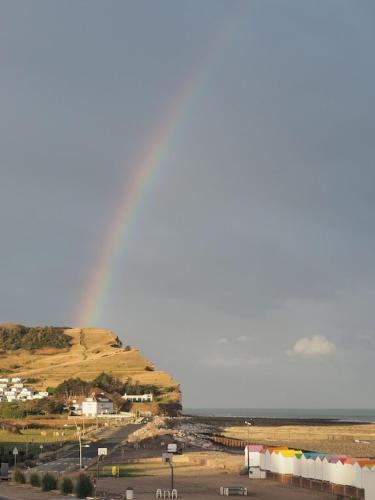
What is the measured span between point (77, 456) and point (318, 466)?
48.6m

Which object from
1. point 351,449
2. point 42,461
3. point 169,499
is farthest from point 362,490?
point 351,449

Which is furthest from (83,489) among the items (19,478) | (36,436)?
(36,436)

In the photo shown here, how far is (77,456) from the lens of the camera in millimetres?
99438

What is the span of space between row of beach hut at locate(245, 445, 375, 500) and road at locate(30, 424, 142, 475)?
19.3m

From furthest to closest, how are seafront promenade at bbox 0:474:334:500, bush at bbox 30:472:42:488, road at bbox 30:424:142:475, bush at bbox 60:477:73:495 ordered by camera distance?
road at bbox 30:424:142:475
bush at bbox 30:472:42:488
seafront promenade at bbox 0:474:334:500
bush at bbox 60:477:73:495

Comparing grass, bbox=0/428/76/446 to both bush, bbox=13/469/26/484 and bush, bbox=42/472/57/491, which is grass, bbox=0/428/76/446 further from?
bush, bbox=42/472/57/491

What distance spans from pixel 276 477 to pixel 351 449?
2303 inches

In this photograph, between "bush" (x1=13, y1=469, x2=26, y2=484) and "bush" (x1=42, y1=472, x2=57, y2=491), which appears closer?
"bush" (x1=42, y1=472, x2=57, y2=491)

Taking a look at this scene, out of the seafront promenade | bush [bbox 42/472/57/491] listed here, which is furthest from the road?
bush [bbox 42/472/57/491]

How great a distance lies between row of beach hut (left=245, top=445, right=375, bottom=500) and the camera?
50.5 meters

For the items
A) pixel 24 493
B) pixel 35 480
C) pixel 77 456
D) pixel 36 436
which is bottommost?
pixel 24 493

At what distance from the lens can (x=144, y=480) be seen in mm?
67625

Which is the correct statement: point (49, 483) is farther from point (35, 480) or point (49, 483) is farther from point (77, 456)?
point (77, 456)

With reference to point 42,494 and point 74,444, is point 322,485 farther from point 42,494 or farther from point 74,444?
point 74,444
